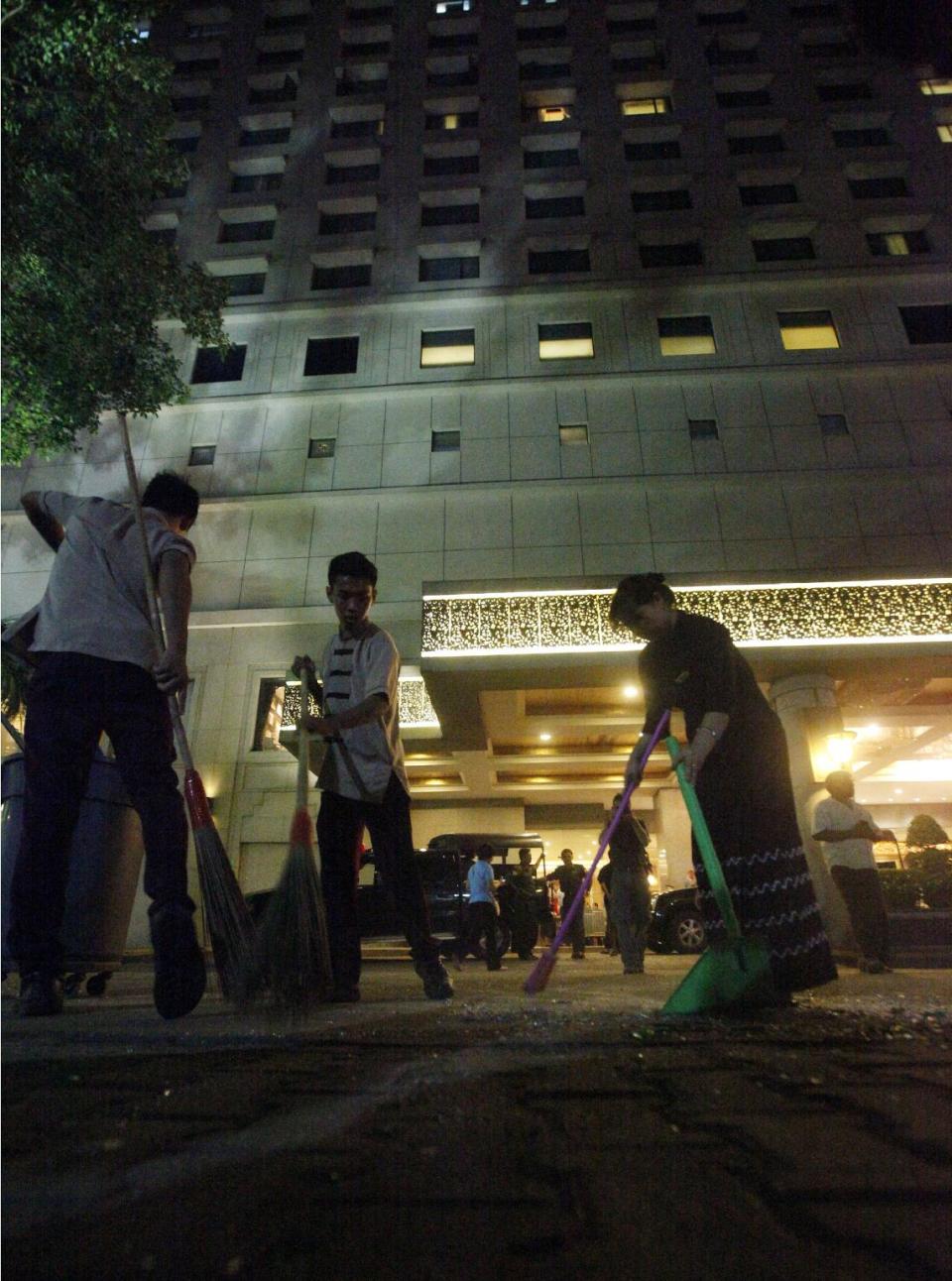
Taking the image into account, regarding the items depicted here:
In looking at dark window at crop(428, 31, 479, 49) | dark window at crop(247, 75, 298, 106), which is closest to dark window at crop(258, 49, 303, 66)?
dark window at crop(247, 75, 298, 106)

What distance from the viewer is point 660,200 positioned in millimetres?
18312

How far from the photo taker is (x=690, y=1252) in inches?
18.9

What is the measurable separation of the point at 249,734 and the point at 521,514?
24.8 ft

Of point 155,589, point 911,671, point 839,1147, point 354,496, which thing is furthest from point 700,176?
point 839,1147

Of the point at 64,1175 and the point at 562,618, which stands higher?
the point at 562,618

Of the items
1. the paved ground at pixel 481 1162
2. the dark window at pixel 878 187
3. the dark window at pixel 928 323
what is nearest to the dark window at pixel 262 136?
the dark window at pixel 878 187

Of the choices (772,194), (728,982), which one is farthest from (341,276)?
(728,982)

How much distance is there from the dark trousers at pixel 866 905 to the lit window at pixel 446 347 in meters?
14.7

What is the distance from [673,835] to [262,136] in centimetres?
2467

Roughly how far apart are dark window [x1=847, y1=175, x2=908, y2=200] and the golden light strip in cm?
1537

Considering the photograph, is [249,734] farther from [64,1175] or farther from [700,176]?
[700,176]

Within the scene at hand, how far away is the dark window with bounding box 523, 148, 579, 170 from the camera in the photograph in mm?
19328

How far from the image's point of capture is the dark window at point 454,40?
858 inches

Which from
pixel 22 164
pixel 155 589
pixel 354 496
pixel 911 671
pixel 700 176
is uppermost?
pixel 700 176
